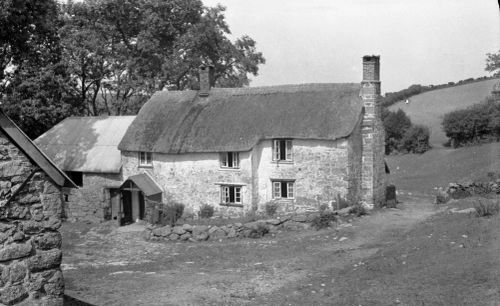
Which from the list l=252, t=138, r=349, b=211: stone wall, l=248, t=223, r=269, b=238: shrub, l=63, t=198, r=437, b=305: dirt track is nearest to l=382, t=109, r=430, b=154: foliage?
l=63, t=198, r=437, b=305: dirt track

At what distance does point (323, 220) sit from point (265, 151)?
21.4 feet

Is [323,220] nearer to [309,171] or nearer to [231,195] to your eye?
[309,171]

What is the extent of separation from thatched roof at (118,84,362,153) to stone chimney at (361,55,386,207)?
2.18 feet

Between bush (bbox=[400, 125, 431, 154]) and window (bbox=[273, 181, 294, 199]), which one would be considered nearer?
window (bbox=[273, 181, 294, 199])

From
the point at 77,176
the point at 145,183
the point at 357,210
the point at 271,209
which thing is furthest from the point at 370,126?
the point at 77,176

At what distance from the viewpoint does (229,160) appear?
30.8 metres

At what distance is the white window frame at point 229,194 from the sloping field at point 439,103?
3188 cm

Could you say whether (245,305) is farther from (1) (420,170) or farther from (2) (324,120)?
(1) (420,170)

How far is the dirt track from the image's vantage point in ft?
52.3

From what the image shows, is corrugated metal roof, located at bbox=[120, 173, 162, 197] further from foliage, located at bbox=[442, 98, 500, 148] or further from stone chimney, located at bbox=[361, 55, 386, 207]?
foliage, located at bbox=[442, 98, 500, 148]

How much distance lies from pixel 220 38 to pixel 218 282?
93.2 feet

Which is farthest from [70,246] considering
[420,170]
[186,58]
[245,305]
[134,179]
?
[420,170]

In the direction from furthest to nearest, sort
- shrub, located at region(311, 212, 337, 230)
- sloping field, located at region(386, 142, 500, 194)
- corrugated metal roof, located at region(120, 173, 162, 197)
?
sloping field, located at region(386, 142, 500, 194) → corrugated metal roof, located at region(120, 173, 162, 197) → shrub, located at region(311, 212, 337, 230)

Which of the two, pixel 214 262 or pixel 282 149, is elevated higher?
pixel 282 149
